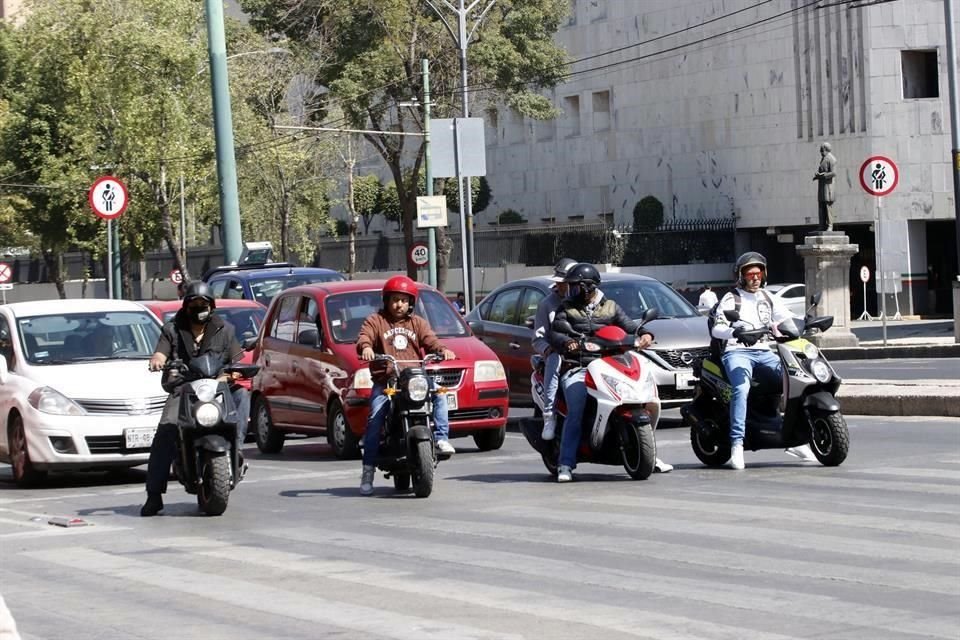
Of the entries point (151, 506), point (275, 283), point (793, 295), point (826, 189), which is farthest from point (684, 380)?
point (793, 295)

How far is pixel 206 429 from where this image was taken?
12461 millimetres

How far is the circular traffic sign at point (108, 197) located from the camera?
87.7 feet

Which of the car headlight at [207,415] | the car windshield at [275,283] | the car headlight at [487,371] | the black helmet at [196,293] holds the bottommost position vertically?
the car headlight at [487,371]

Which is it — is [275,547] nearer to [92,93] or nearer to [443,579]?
[443,579]

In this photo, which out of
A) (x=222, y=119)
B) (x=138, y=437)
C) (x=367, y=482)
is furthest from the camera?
(x=222, y=119)

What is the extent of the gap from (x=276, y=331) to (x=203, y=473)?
6.55m

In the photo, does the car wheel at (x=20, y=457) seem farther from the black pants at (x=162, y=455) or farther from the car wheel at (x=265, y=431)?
the car wheel at (x=265, y=431)

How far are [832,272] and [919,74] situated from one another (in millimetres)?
20932

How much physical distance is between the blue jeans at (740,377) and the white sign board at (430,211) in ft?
94.4

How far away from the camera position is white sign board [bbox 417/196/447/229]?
42531 mm

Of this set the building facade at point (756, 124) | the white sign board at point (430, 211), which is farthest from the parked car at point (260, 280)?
the building facade at point (756, 124)

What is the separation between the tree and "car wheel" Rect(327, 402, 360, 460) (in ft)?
138

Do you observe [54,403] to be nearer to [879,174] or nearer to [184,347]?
[184,347]

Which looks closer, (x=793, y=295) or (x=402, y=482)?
(x=402, y=482)
